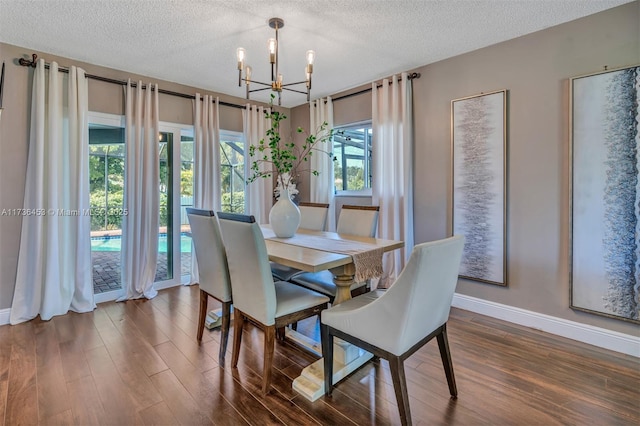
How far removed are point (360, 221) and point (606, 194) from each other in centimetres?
187

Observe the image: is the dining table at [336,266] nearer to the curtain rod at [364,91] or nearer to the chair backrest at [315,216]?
the chair backrest at [315,216]

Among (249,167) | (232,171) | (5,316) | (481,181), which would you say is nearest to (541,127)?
(481,181)

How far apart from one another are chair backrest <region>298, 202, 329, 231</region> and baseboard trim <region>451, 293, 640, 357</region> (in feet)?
5.19

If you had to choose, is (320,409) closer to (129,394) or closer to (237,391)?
(237,391)

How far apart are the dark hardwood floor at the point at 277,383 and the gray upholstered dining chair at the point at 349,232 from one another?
494 millimetres

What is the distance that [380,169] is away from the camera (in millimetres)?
3771

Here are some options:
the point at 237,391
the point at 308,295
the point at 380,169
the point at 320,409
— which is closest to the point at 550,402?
the point at 320,409

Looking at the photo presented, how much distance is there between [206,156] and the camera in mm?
3973

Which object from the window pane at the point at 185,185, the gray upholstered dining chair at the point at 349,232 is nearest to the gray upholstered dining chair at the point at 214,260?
the gray upholstered dining chair at the point at 349,232

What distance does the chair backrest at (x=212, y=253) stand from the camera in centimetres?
219

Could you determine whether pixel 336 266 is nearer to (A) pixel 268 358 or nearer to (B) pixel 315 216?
(A) pixel 268 358

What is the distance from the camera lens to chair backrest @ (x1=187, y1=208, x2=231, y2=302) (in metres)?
2.19

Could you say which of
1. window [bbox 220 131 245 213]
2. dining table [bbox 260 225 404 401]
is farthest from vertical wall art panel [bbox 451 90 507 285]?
window [bbox 220 131 245 213]

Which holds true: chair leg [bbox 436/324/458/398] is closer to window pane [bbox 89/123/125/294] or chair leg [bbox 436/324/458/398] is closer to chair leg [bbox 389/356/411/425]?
chair leg [bbox 389/356/411/425]
